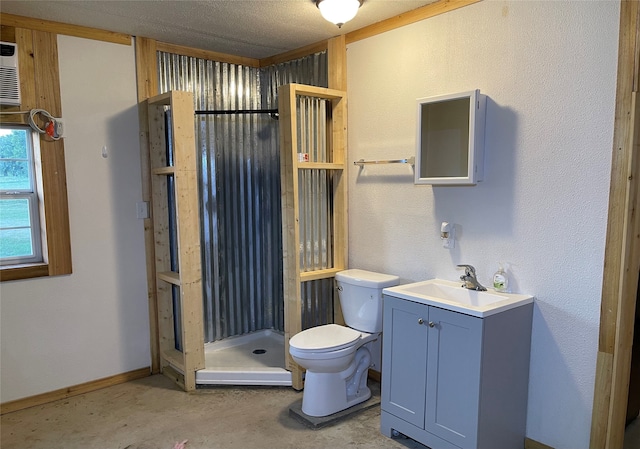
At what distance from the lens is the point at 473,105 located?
231 centimetres

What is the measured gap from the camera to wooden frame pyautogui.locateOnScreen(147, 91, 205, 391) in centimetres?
287

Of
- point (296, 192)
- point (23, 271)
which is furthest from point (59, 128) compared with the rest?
point (296, 192)

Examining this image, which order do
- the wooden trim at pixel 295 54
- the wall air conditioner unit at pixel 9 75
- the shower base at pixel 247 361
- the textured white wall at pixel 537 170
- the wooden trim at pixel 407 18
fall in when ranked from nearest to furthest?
the textured white wall at pixel 537 170 → the wooden trim at pixel 407 18 → the wall air conditioner unit at pixel 9 75 → the shower base at pixel 247 361 → the wooden trim at pixel 295 54

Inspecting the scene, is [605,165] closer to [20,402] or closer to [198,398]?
[198,398]

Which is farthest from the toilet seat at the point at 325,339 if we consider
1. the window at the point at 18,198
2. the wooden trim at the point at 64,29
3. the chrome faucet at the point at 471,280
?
the wooden trim at the point at 64,29

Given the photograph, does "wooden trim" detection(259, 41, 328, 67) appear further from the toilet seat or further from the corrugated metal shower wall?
the toilet seat

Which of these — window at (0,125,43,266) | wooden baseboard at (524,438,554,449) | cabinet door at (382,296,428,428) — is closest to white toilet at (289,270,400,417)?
cabinet door at (382,296,428,428)

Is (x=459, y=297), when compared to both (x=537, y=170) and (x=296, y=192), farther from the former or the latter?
(x=296, y=192)

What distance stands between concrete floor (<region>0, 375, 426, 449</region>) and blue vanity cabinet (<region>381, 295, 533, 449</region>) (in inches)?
9.6

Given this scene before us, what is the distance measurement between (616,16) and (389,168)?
1.38 meters

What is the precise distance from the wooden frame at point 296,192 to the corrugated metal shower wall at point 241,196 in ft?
1.06

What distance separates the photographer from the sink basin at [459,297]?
2.06 meters

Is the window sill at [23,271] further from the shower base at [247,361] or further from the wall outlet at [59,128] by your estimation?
the shower base at [247,361]

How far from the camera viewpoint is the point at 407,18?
2.71 metres
